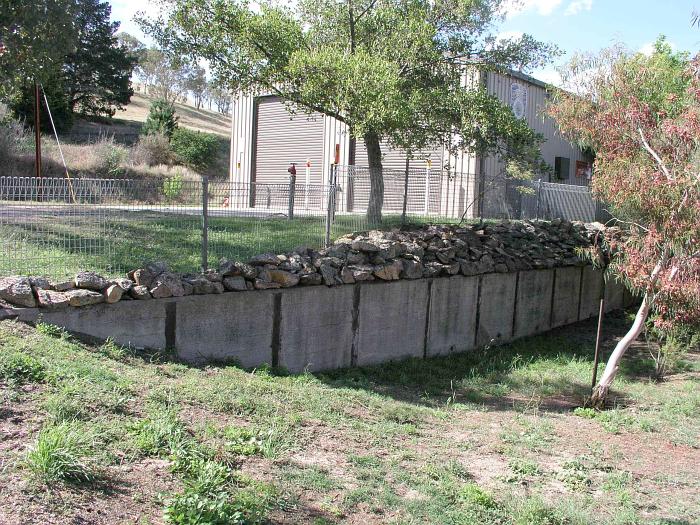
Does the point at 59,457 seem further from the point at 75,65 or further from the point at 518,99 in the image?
the point at 75,65

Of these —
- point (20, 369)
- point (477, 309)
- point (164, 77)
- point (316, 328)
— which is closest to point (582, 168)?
point (477, 309)

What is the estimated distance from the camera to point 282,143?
2700 centimetres

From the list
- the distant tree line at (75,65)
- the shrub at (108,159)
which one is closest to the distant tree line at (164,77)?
the distant tree line at (75,65)

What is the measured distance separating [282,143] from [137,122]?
2977cm

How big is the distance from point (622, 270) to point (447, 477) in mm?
4691

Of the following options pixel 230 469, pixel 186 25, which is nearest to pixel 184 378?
pixel 230 469

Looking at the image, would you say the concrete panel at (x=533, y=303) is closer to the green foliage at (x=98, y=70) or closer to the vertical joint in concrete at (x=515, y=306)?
the vertical joint in concrete at (x=515, y=306)

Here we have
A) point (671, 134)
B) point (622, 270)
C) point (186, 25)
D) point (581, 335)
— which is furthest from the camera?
point (581, 335)

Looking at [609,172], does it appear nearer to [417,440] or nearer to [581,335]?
[417,440]

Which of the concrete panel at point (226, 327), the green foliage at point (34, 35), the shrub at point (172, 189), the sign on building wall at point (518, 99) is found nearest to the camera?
the shrub at point (172, 189)

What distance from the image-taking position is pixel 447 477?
20.5 feet

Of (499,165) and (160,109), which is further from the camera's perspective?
(160,109)

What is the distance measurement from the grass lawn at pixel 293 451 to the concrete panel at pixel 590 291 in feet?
26.9

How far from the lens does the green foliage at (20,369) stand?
5.86m
